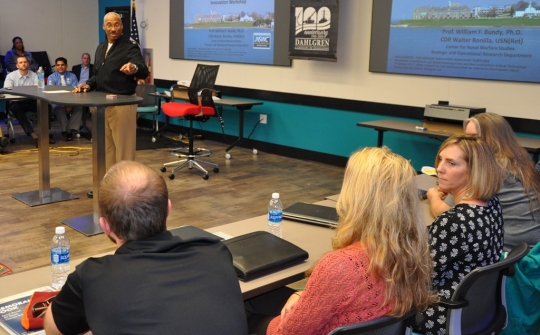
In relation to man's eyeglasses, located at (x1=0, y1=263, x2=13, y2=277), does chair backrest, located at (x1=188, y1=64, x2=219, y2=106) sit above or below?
above

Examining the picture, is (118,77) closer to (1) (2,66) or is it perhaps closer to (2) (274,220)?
(2) (274,220)

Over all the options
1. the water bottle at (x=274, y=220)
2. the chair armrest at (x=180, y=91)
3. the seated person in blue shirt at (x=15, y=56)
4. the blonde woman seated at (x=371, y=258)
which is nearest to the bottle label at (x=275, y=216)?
the water bottle at (x=274, y=220)

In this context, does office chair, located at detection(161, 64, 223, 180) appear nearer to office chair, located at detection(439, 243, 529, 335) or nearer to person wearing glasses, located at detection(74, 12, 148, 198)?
person wearing glasses, located at detection(74, 12, 148, 198)

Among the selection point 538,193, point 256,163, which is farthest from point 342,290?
point 256,163

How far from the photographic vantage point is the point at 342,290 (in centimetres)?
145

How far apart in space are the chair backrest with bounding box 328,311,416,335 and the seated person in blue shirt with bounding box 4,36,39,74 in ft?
29.6

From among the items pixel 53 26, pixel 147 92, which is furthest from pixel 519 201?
pixel 53 26

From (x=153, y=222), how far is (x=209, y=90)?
5.10m

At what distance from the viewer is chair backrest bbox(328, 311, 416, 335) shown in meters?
1.35

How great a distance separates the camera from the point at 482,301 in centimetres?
195

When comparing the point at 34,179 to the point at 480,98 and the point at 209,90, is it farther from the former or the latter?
the point at 480,98

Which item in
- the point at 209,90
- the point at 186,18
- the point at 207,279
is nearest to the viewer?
the point at 207,279

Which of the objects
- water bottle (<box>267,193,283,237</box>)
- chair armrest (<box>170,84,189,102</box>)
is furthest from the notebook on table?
chair armrest (<box>170,84,189,102</box>)

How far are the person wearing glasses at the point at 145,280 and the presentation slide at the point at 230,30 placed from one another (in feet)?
19.9
